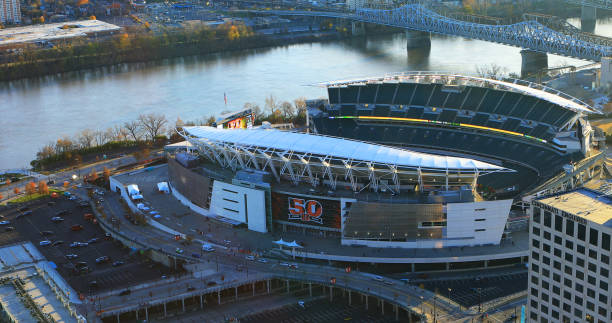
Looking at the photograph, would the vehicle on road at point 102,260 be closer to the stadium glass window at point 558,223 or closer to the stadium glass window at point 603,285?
the stadium glass window at point 558,223

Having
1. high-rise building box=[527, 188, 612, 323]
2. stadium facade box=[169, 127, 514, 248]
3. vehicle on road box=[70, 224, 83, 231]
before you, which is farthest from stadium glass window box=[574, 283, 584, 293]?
vehicle on road box=[70, 224, 83, 231]

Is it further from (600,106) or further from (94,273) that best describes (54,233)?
(600,106)

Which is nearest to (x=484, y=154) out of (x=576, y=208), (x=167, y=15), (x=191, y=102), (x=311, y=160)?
(x=311, y=160)

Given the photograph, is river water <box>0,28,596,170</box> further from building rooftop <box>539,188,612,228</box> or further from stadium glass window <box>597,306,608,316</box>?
stadium glass window <box>597,306,608,316</box>

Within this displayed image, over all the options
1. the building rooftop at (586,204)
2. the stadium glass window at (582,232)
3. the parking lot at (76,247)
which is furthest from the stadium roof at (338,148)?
the stadium glass window at (582,232)

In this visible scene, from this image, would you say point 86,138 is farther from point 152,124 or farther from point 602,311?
point 602,311

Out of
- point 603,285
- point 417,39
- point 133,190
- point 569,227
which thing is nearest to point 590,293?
point 603,285
